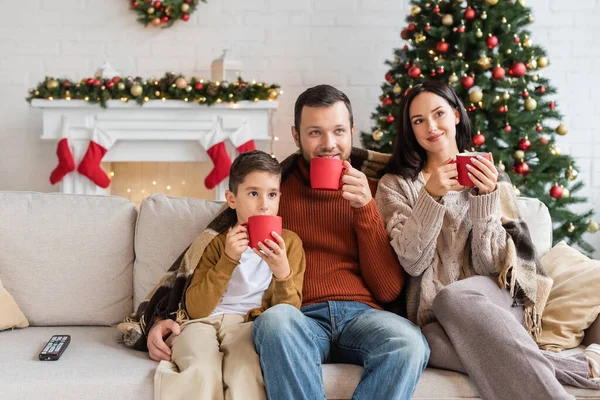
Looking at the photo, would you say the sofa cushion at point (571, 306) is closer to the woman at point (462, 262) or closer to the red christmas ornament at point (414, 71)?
the woman at point (462, 262)

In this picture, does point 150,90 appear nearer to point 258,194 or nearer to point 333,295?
point 258,194

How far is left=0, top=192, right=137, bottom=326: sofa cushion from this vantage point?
7.53 feet

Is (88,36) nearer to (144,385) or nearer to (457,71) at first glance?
(457,71)

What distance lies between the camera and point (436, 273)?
2.09 meters

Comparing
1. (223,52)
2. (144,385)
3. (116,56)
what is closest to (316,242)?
(144,385)

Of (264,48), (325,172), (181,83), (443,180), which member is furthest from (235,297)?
(264,48)

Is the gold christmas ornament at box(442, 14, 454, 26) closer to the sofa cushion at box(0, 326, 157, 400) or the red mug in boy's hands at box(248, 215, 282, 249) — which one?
the red mug in boy's hands at box(248, 215, 282, 249)

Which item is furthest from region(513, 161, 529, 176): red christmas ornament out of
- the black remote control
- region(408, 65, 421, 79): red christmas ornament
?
the black remote control

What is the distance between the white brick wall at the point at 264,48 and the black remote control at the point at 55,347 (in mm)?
2827

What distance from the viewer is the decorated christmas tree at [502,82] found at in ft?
11.5

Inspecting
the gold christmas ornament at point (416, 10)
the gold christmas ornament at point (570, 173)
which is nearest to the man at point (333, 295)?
the gold christmas ornament at point (416, 10)

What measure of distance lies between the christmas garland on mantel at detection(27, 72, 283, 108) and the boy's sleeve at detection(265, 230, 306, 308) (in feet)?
7.12

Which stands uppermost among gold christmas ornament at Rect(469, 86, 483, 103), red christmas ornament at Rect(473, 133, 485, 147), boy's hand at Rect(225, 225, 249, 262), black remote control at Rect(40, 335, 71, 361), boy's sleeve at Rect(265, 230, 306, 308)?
gold christmas ornament at Rect(469, 86, 483, 103)

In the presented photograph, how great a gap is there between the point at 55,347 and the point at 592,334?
1592 mm
